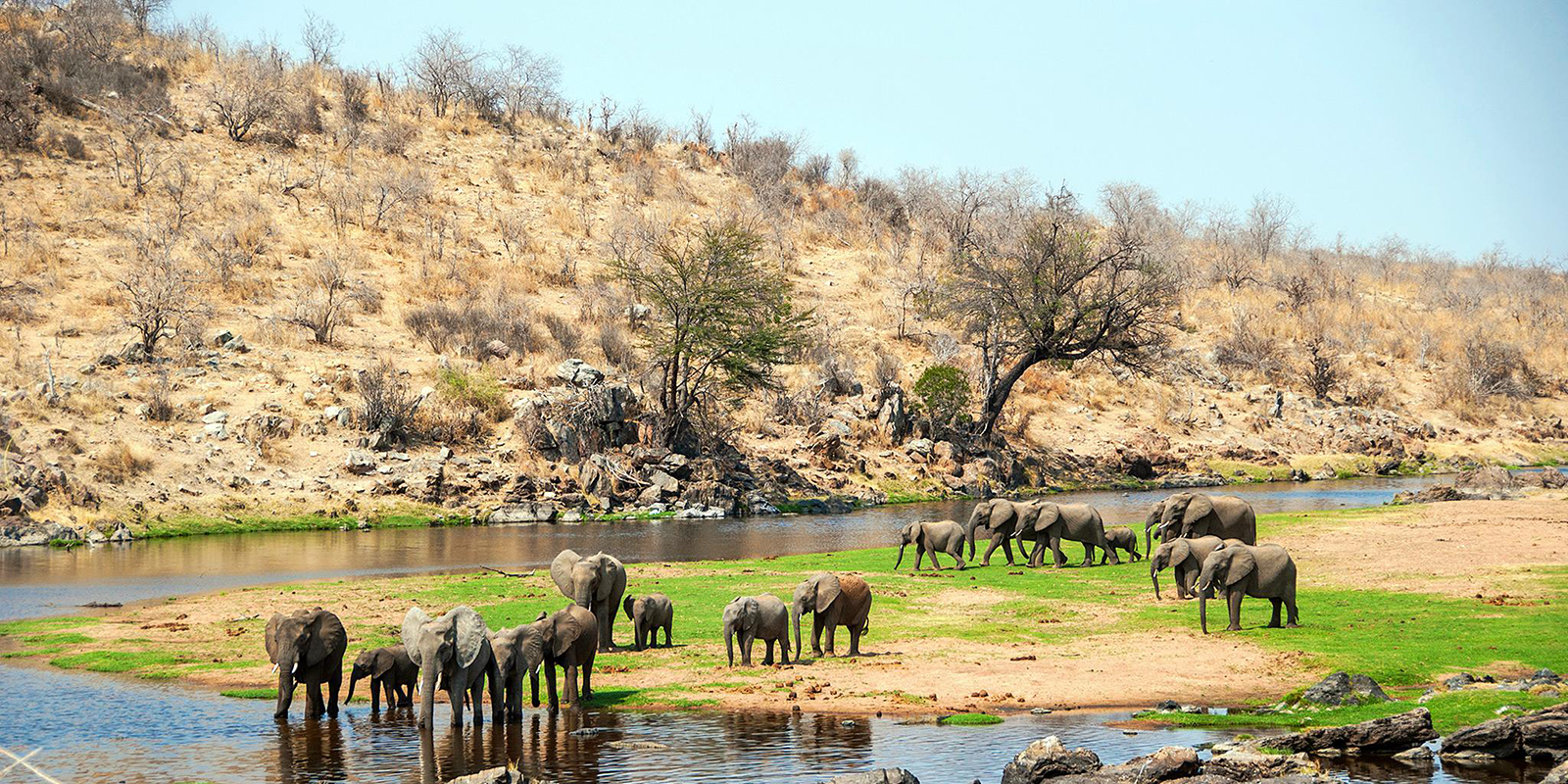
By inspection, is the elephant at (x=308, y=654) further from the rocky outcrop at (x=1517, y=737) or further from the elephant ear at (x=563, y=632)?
the rocky outcrop at (x=1517, y=737)

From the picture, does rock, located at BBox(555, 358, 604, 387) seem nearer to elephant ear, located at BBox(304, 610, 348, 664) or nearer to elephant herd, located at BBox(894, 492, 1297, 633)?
elephant herd, located at BBox(894, 492, 1297, 633)

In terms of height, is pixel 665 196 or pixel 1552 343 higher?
pixel 665 196

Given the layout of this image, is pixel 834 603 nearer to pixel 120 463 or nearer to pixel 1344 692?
pixel 1344 692

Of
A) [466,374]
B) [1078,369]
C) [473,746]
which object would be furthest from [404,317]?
[473,746]

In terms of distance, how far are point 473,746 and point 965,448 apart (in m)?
49.2

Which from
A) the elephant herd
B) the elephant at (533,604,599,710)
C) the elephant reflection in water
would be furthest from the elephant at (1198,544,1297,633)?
the elephant reflection in water

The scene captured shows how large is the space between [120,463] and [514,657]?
35.0m

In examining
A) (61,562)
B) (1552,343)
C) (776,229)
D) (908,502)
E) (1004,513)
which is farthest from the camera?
(1552,343)

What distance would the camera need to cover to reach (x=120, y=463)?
152 feet

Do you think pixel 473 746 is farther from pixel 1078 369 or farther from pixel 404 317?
pixel 1078 369

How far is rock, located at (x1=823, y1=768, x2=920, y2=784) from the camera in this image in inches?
516

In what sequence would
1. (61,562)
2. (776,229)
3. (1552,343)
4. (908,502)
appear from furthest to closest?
(1552,343) < (776,229) < (908,502) < (61,562)

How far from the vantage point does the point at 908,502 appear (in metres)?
58.4

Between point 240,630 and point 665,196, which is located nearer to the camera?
point 240,630
